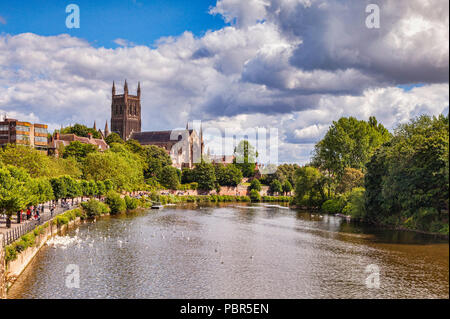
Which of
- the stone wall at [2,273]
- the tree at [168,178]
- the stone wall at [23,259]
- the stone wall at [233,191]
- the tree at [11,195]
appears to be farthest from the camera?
the stone wall at [233,191]

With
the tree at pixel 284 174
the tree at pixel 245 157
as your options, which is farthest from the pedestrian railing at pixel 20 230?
the tree at pixel 245 157

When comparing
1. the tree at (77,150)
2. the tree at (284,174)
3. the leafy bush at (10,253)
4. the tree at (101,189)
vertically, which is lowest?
the leafy bush at (10,253)

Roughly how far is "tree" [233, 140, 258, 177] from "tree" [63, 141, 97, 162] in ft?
229

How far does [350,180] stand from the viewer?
7788cm

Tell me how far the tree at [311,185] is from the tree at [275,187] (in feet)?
163

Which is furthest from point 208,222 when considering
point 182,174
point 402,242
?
point 182,174

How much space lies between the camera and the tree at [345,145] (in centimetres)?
8594

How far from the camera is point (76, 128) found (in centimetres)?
12938

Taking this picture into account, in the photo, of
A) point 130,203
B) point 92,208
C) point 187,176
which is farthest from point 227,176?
point 92,208

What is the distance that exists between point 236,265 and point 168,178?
3492 inches

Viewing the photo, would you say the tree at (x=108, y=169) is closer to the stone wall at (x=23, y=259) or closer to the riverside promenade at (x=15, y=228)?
the riverside promenade at (x=15, y=228)

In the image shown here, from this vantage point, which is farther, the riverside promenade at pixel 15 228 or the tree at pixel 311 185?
the tree at pixel 311 185

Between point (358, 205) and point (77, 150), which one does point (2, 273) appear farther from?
point (77, 150)

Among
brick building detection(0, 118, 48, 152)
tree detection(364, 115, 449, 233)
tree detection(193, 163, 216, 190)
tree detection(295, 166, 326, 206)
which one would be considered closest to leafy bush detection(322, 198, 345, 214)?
tree detection(295, 166, 326, 206)
